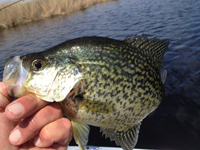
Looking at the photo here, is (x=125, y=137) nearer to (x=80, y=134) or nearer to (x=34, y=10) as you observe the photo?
(x=80, y=134)

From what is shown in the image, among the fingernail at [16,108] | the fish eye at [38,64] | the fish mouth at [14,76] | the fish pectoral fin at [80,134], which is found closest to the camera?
the fingernail at [16,108]

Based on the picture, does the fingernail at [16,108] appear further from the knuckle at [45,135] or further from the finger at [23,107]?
the knuckle at [45,135]

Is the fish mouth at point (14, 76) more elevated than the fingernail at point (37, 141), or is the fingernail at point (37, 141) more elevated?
the fish mouth at point (14, 76)

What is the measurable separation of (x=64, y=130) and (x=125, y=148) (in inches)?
34.2

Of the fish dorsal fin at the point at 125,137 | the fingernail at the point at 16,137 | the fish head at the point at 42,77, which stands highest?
the fish head at the point at 42,77

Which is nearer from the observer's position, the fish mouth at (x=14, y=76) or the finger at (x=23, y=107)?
the finger at (x=23, y=107)

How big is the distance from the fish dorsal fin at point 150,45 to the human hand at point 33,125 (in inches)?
44.8

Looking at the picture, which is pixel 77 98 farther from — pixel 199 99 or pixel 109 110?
pixel 199 99

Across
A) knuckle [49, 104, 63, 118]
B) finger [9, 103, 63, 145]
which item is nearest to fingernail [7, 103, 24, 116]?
finger [9, 103, 63, 145]

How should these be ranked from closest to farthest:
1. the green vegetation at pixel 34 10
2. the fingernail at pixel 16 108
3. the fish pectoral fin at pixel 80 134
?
the fingernail at pixel 16 108 → the fish pectoral fin at pixel 80 134 → the green vegetation at pixel 34 10

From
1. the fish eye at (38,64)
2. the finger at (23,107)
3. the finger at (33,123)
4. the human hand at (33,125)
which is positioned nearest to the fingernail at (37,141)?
the human hand at (33,125)

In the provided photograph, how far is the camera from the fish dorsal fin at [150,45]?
183cm

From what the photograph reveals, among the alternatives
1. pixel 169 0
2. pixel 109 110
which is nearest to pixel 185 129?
pixel 109 110

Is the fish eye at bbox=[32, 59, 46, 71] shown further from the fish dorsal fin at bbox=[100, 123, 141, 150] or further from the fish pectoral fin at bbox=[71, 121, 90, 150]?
the fish dorsal fin at bbox=[100, 123, 141, 150]
